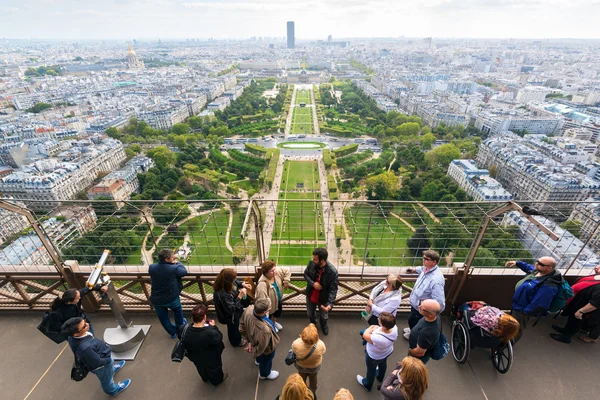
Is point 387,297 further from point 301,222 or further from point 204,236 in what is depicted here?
point 204,236

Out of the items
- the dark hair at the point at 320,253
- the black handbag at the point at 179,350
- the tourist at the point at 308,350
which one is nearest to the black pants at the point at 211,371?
the black handbag at the point at 179,350

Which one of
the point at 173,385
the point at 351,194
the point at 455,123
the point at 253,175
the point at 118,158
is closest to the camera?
the point at 173,385

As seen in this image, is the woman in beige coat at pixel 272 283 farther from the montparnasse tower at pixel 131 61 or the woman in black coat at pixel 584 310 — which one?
the montparnasse tower at pixel 131 61

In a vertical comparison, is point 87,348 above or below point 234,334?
above

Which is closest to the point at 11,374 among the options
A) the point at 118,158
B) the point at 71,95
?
the point at 118,158

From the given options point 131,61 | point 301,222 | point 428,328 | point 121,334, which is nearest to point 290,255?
point 121,334

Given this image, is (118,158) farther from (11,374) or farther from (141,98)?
(11,374)
